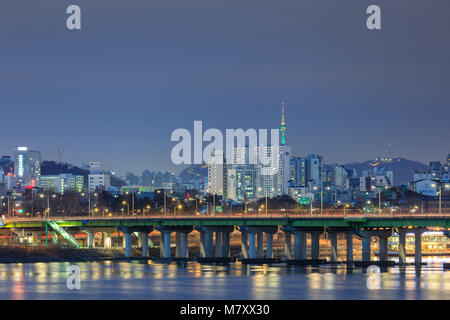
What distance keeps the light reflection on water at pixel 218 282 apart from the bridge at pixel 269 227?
7315 mm

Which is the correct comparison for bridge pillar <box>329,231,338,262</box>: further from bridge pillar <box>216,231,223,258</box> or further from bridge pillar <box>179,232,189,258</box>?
bridge pillar <box>179,232,189,258</box>

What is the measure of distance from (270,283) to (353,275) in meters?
18.7

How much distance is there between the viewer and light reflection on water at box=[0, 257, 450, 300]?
346 feet

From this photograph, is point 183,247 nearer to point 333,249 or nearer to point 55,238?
point 55,238

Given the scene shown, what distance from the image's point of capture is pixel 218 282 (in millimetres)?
122062

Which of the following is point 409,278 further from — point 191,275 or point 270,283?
point 191,275

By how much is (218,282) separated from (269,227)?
53.5 m

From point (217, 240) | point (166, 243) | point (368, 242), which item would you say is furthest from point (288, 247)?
point (166, 243)

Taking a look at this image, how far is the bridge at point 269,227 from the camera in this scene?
6126 inches

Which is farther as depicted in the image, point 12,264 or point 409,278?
point 12,264

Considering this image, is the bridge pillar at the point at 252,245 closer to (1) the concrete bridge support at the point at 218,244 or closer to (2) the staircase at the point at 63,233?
(1) the concrete bridge support at the point at 218,244

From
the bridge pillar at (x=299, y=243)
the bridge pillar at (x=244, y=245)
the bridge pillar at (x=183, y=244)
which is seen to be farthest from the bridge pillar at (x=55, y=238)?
the bridge pillar at (x=299, y=243)
